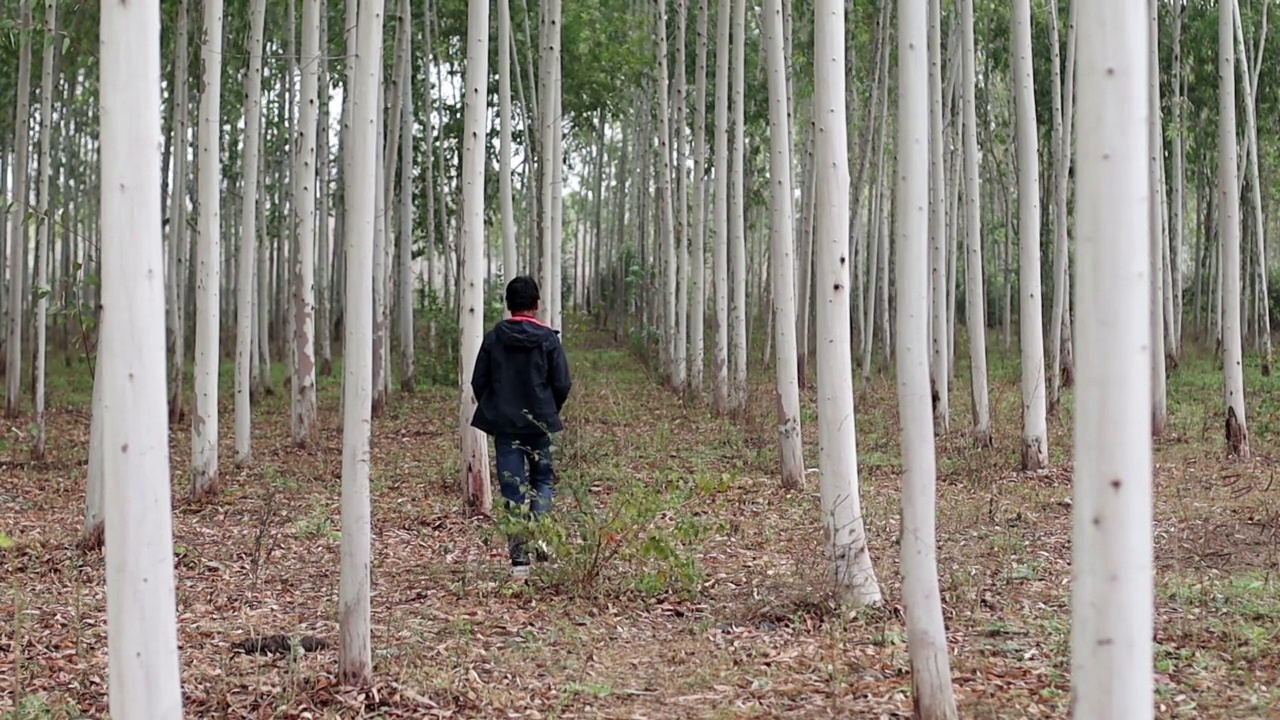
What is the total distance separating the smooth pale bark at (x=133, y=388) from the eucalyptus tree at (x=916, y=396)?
7.86 feet

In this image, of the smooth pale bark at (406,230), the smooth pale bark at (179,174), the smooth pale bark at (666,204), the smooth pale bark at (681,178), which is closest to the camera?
the smooth pale bark at (179,174)

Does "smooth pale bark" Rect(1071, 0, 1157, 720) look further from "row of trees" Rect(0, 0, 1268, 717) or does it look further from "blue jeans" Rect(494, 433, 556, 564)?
"blue jeans" Rect(494, 433, 556, 564)

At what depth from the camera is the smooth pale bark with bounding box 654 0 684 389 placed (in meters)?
15.6

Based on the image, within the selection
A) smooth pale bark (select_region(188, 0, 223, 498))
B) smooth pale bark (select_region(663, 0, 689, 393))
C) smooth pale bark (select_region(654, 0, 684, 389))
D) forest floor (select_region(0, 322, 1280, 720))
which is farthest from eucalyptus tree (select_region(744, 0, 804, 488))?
smooth pale bark (select_region(654, 0, 684, 389))

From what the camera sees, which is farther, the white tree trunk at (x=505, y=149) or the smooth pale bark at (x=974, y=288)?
the smooth pale bark at (x=974, y=288)

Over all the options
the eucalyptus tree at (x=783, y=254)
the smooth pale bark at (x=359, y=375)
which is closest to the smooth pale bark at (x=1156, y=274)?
the eucalyptus tree at (x=783, y=254)

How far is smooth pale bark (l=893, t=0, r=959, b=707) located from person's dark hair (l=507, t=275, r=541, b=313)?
275 cm

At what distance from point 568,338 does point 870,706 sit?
86.0ft

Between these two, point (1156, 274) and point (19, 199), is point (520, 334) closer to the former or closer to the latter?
point (19, 199)

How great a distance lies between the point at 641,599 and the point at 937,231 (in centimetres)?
705

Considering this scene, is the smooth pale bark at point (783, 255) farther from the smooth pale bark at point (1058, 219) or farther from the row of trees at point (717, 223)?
the smooth pale bark at point (1058, 219)

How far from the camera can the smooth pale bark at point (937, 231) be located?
39.0ft

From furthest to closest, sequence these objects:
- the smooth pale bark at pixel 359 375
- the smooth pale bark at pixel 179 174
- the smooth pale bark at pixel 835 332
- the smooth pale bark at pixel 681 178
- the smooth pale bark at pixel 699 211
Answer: the smooth pale bark at pixel 681 178 < the smooth pale bark at pixel 699 211 < the smooth pale bark at pixel 179 174 < the smooth pale bark at pixel 835 332 < the smooth pale bark at pixel 359 375

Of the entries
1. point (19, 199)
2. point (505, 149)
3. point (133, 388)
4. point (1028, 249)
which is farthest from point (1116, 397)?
point (19, 199)
